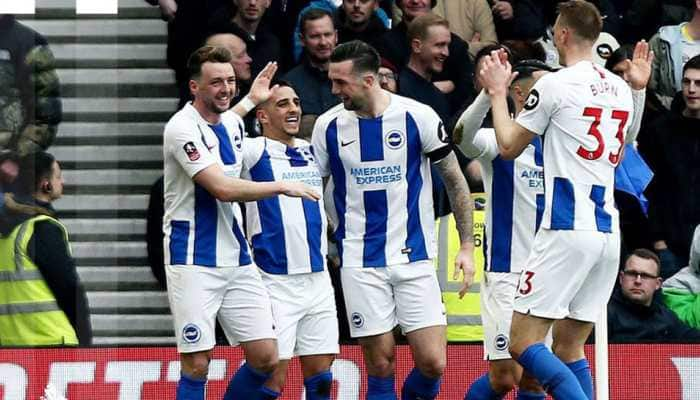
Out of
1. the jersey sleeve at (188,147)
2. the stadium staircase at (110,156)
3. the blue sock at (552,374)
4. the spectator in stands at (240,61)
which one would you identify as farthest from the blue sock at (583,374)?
the stadium staircase at (110,156)

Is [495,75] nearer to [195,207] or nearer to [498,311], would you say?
[498,311]

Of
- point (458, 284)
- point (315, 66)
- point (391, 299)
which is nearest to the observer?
point (391, 299)

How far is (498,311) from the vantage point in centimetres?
1087

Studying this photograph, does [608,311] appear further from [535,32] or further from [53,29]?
[53,29]

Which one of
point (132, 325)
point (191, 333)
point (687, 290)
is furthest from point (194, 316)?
point (687, 290)

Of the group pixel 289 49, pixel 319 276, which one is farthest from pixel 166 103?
pixel 319 276

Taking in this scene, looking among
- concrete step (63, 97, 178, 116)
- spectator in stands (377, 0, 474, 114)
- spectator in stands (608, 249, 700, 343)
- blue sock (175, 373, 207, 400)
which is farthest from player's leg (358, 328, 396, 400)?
concrete step (63, 97, 178, 116)

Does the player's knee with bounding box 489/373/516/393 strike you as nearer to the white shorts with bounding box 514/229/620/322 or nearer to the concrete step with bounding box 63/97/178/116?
the white shorts with bounding box 514/229/620/322

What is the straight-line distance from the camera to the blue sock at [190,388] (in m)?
10.6

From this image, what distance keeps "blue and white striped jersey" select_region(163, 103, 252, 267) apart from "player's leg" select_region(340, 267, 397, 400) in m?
0.61

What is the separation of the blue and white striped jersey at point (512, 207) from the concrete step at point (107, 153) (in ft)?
10.1

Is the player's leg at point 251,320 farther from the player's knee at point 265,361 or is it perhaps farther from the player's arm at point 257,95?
the player's arm at point 257,95

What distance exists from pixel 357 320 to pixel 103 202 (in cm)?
279

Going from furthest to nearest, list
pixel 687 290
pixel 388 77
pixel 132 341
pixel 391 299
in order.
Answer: pixel 132 341 → pixel 687 290 → pixel 388 77 → pixel 391 299
